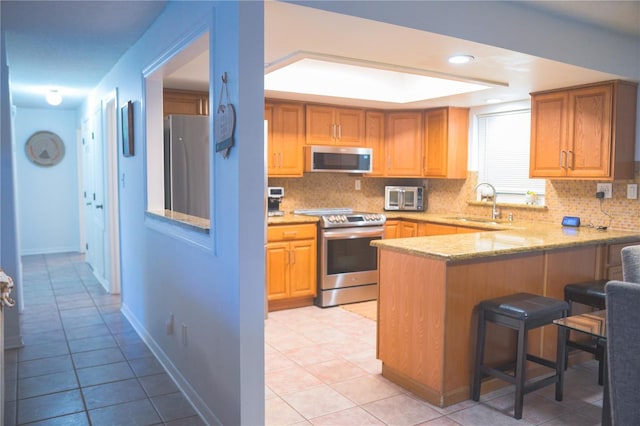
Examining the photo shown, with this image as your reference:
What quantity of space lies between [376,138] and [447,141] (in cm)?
76

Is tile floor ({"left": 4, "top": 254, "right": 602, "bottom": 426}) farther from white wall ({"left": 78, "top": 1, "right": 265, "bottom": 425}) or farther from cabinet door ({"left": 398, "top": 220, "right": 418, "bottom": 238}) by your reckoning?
cabinet door ({"left": 398, "top": 220, "right": 418, "bottom": 238})

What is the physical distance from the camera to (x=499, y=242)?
3105mm

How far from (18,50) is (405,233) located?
390 cm

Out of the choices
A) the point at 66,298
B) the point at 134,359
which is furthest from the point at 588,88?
the point at 66,298

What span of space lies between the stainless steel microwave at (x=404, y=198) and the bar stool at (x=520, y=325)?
2964mm

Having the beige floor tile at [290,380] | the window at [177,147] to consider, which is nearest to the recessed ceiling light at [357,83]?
the window at [177,147]

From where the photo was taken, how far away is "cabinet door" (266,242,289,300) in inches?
179

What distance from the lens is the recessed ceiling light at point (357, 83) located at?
175 inches

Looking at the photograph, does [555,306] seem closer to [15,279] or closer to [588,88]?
[588,88]

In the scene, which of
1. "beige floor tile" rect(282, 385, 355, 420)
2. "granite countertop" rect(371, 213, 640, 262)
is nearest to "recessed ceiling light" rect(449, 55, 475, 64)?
"granite countertop" rect(371, 213, 640, 262)

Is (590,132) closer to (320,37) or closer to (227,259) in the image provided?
(320,37)

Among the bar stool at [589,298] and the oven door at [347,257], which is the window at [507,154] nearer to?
the oven door at [347,257]

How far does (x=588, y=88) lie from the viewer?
Answer: 13.0ft

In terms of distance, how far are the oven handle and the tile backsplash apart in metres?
0.78
